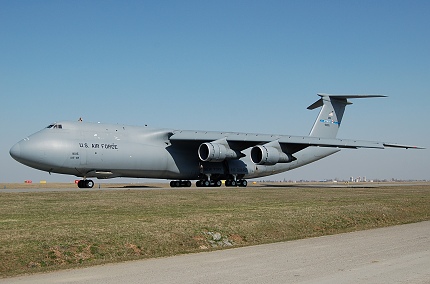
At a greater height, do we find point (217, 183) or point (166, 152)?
point (166, 152)

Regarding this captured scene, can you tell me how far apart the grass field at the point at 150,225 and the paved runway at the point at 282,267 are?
1167 millimetres

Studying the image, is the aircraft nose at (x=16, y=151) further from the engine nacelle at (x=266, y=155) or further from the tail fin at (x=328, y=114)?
the tail fin at (x=328, y=114)

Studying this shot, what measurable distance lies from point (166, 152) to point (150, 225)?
27.4 m

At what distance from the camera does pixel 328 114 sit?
2076 inches

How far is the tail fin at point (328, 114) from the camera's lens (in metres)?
52.2

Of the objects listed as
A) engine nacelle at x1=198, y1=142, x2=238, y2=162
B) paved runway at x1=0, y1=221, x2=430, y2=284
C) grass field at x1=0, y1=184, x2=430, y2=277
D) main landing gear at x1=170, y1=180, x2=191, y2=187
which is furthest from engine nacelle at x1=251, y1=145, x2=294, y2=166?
paved runway at x1=0, y1=221, x2=430, y2=284

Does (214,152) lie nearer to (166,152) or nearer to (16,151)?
(166,152)

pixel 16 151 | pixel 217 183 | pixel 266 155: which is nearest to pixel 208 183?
pixel 217 183

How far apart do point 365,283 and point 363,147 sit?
128ft

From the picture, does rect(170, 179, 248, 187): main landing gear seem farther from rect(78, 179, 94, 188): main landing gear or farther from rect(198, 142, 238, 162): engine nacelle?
rect(78, 179, 94, 188): main landing gear

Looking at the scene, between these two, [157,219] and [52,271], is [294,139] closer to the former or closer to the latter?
[157,219]

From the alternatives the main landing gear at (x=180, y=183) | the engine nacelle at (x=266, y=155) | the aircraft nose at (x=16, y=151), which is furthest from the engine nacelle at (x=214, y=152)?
the aircraft nose at (x=16, y=151)

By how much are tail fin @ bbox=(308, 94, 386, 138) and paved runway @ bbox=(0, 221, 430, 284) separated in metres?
39.8

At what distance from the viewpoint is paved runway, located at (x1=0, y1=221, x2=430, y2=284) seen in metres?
8.73
